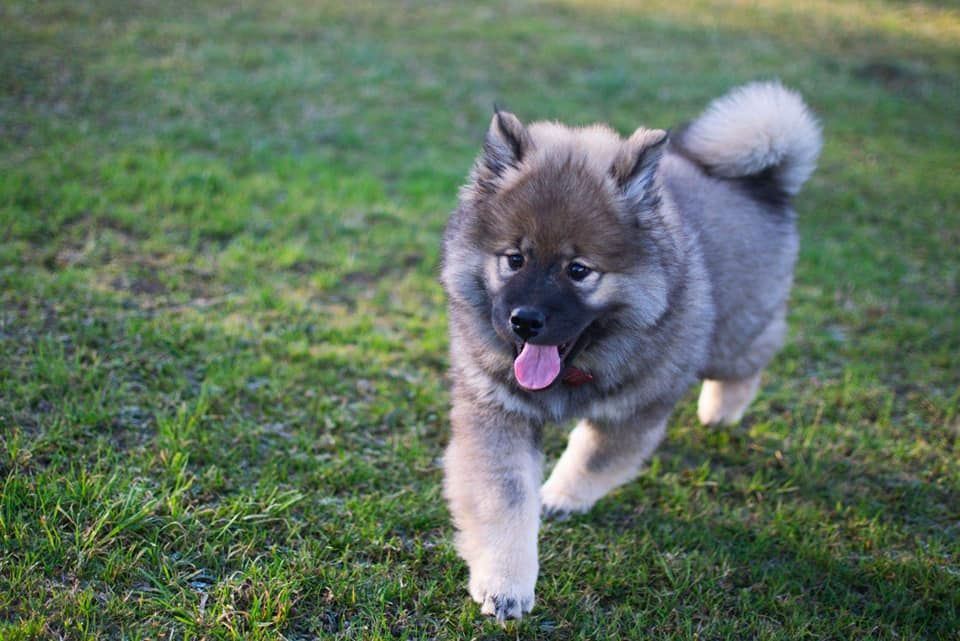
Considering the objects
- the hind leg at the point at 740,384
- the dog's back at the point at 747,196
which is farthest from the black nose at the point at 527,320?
the hind leg at the point at 740,384

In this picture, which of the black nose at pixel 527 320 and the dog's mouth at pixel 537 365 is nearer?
the black nose at pixel 527 320

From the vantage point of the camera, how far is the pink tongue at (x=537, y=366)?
8.52 feet

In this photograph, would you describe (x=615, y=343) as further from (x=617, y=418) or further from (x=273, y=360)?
(x=273, y=360)

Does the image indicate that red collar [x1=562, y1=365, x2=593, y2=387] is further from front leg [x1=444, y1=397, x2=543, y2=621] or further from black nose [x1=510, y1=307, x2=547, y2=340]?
black nose [x1=510, y1=307, x2=547, y2=340]

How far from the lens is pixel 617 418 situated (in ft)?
9.55

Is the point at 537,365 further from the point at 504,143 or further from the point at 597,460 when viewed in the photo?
the point at 504,143

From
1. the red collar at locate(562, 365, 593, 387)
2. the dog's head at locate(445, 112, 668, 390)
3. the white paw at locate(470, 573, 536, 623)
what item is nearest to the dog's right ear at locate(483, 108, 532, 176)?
the dog's head at locate(445, 112, 668, 390)

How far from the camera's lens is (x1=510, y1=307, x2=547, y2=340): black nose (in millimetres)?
2463

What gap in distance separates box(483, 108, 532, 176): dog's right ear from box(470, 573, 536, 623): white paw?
4.50 ft

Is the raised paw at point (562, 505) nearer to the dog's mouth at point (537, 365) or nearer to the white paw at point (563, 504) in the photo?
the white paw at point (563, 504)

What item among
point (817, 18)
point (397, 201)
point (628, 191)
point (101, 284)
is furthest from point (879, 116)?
point (101, 284)

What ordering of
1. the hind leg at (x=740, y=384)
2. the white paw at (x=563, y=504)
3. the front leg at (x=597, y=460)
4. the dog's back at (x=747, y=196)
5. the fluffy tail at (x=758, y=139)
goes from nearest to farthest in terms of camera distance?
the front leg at (x=597, y=460)
the white paw at (x=563, y=504)
the dog's back at (x=747, y=196)
the fluffy tail at (x=758, y=139)
the hind leg at (x=740, y=384)

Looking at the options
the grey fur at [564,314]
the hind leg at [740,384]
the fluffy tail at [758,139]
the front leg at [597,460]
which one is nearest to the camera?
the grey fur at [564,314]

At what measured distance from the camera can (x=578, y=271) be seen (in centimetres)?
261
